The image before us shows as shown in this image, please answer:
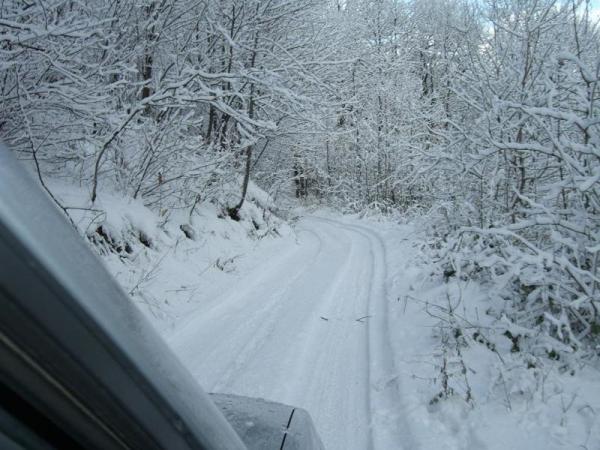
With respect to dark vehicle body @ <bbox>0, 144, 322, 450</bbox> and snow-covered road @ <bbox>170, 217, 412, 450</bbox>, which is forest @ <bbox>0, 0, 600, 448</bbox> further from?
dark vehicle body @ <bbox>0, 144, 322, 450</bbox>

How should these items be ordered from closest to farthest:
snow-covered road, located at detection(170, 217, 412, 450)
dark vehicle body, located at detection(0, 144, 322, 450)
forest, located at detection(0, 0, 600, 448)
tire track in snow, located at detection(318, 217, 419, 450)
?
dark vehicle body, located at detection(0, 144, 322, 450), tire track in snow, located at detection(318, 217, 419, 450), snow-covered road, located at detection(170, 217, 412, 450), forest, located at detection(0, 0, 600, 448)

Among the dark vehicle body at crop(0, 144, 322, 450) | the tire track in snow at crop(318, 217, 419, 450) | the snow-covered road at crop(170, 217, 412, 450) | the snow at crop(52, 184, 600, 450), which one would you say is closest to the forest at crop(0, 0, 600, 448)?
the snow at crop(52, 184, 600, 450)

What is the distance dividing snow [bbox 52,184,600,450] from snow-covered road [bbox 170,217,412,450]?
1 centimetres

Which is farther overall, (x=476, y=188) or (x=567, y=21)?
(x=476, y=188)

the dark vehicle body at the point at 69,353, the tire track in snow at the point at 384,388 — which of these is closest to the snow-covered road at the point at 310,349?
the tire track in snow at the point at 384,388

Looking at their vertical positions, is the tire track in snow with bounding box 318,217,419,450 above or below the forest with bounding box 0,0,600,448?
below

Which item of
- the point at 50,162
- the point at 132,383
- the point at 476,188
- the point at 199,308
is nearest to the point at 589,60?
the point at 476,188

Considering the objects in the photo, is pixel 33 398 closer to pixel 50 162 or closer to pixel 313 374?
pixel 313 374

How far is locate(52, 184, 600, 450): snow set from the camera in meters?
2.73

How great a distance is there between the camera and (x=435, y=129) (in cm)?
576

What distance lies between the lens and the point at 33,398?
47 cm

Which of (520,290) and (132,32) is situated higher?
(132,32)

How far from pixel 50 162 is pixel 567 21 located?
24.6 ft

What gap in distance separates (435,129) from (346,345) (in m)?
3.49
